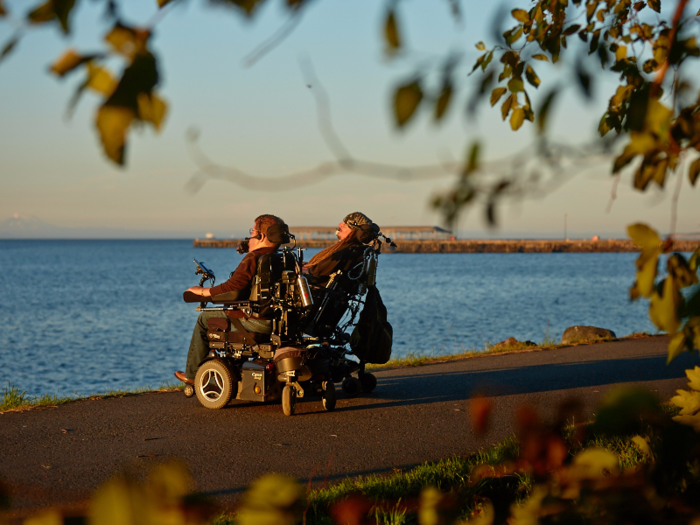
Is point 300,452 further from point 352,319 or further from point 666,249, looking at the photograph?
point 666,249

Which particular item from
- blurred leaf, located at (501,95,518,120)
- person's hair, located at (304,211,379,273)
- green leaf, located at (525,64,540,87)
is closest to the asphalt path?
person's hair, located at (304,211,379,273)

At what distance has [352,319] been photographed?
7.95m

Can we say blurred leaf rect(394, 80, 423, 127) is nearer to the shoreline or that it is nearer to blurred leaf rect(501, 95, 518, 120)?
blurred leaf rect(501, 95, 518, 120)

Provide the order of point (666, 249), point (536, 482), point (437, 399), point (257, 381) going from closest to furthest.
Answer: point (536, 482), point (666, 249), point (257, 381), point (437, 399)

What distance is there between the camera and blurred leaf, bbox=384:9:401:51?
126 cm

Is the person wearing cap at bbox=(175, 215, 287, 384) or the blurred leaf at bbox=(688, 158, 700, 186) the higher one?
the blurred leaf at bbox=(688, 158, 700, 186)

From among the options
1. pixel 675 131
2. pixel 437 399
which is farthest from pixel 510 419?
pixel 675 131

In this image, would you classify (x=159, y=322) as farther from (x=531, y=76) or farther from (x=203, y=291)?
(x=531, y=76)

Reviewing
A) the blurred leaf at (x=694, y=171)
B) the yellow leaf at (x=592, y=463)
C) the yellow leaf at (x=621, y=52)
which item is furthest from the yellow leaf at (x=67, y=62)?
the yellow leaf at (x=621, y=52)

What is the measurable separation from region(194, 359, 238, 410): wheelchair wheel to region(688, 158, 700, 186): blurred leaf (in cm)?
569

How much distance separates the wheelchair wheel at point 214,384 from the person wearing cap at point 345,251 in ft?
4.07

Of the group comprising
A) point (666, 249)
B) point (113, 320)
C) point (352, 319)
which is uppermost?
point (666, 249)

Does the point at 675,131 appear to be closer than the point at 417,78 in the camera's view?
No

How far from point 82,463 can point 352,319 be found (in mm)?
3296
